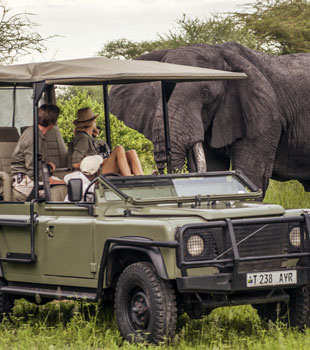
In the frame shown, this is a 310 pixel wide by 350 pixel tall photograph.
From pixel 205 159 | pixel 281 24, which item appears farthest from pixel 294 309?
pixel 281 24

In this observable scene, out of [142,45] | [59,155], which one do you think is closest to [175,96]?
[59,155]

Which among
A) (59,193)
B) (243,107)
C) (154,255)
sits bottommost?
(154,255)

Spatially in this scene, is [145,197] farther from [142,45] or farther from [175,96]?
[142,45]

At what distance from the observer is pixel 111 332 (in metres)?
7.36

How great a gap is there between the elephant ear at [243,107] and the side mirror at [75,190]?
7.05m

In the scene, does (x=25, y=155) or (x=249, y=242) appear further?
(x=25, y=155)

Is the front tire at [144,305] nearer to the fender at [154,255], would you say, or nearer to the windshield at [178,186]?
the fender at [154,255]

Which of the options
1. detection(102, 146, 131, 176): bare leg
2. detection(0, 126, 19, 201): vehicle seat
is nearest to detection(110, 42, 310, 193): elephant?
detection(0, 126, 19, 201): vehicle seat

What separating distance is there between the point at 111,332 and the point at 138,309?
52 centimetres

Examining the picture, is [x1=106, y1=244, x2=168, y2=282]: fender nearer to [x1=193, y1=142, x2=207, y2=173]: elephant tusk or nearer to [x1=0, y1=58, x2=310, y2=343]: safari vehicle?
[x1=0, y1=58, x2=310, y2=343]: safari vehicle

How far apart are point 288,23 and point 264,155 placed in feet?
56.4

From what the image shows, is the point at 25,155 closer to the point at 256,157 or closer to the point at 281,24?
the point at 256,157

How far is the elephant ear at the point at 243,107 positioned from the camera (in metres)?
14.4

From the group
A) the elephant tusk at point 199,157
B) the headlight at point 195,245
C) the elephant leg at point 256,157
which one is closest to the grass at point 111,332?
the headlight at point 195,245
